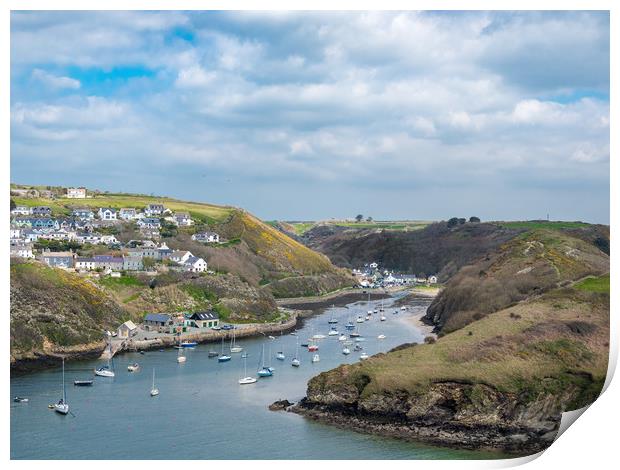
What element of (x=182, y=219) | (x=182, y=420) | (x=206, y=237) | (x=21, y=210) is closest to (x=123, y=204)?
(x=182, y=219)

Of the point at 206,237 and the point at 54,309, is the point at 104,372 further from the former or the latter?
the point at 206,237

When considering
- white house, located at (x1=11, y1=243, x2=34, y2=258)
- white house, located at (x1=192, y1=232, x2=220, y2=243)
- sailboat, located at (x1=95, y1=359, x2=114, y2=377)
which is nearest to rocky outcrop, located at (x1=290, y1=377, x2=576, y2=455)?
sailboat, located at (x1=95, y1=359, x2=114, y2=377)

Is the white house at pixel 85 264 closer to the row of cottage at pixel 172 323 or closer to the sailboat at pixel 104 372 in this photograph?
the row of cottage at pixel 172 323

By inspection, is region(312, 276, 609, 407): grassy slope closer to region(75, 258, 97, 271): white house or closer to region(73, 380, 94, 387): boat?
region(73, 380, 94, 387): boat
